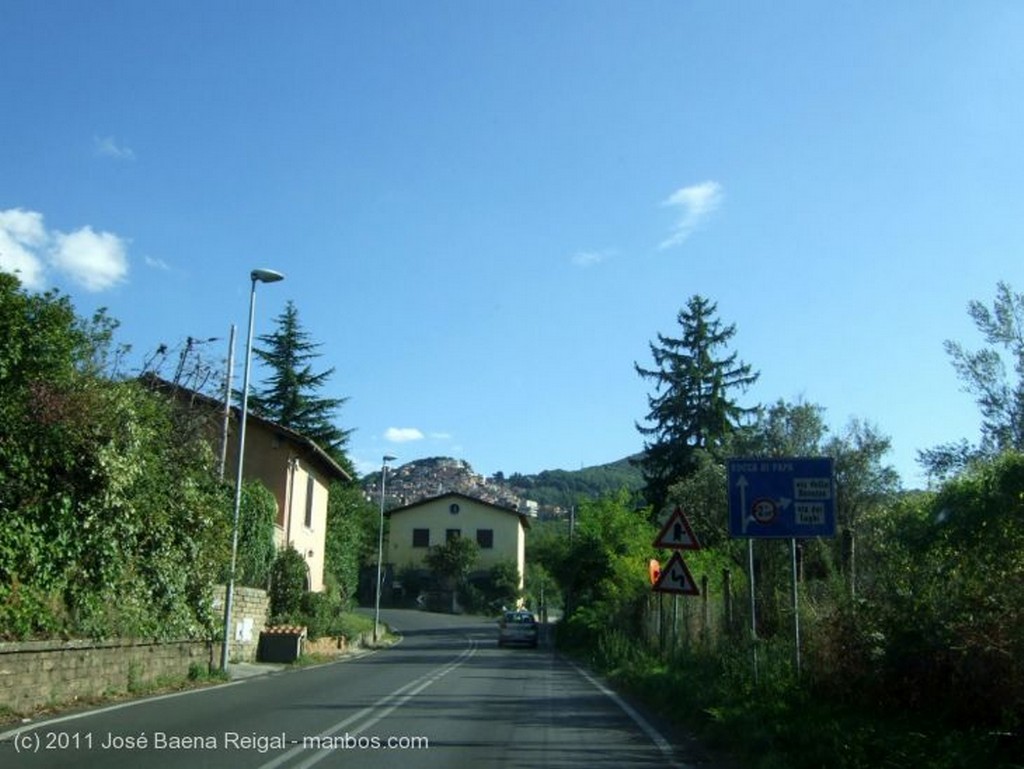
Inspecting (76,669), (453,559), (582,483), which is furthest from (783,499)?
(582,483)

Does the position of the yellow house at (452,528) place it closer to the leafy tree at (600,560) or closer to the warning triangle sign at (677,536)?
A: the leafy tree at (600,560)

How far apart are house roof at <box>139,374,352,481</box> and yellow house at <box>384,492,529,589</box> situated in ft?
133

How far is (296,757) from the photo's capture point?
31.2 feet

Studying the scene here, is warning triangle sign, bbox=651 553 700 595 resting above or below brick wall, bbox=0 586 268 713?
above

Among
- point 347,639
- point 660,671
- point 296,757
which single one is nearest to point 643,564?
point 347,639

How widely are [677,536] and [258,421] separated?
21.4 metres

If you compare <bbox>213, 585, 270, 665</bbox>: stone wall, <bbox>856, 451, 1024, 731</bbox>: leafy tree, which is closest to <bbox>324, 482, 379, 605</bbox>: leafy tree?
<bbox>213, 585, 270, 665</bbox>: stone wall

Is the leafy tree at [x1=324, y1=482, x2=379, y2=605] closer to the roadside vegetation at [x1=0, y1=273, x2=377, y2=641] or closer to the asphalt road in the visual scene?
the roadside vegetation at [x1=0, y1=273, x2=377, y2=641]

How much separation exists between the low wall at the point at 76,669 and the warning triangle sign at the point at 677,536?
9.03 m

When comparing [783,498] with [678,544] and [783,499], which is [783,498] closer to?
[783,499]

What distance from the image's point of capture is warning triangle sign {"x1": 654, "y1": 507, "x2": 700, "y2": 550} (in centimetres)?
1681

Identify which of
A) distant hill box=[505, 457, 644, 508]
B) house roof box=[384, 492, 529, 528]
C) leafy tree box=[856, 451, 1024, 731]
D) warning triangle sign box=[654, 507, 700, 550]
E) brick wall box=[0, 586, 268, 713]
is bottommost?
brick wall box=[0, 586, 268, 713]

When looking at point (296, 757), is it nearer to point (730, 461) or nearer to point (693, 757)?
point (693, 757)

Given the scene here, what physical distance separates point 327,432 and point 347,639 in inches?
876
